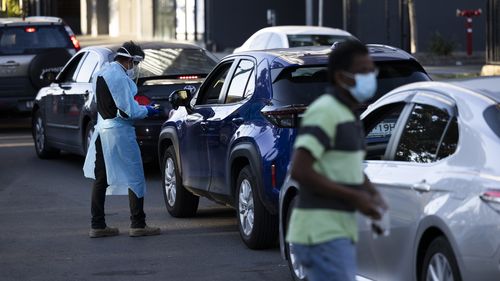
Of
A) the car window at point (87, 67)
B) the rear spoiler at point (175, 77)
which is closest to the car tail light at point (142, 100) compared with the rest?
the rear spoiler at point (175, 77)

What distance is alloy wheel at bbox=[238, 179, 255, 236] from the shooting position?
33.1 ft

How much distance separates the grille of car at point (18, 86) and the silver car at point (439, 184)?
589 inches

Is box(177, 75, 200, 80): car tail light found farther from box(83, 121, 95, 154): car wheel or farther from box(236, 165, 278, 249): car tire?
box(236, 165, 278, 249): car tire

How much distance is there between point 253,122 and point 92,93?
5608 mm

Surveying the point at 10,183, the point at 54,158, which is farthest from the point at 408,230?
the point at 54,158

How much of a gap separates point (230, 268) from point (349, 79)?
14.5ft

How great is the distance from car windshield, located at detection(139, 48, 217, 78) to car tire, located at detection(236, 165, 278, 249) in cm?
480

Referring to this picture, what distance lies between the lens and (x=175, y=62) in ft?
50.1

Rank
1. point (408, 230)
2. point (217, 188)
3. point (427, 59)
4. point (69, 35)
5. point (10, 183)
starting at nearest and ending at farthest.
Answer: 1. point (408, 230)
2. point (217, 188)
3. point (10, 183)
4. point (69, 35)
5. point (427, 59)

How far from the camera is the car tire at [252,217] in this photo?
32.5 ft

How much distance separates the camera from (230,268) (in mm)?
9469

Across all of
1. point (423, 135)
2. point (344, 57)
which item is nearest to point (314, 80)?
point (423, 135)

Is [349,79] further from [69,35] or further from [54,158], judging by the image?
[69,35]

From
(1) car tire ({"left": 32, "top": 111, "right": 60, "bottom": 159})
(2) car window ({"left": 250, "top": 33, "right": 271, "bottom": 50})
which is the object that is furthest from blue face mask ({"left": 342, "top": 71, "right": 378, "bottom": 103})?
(2) car window ({"left": 250, "top": 33, "right": 271, "bottom": 50})
